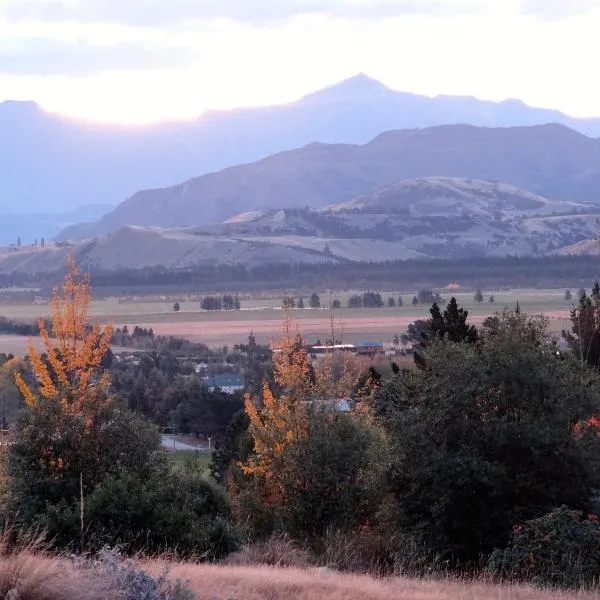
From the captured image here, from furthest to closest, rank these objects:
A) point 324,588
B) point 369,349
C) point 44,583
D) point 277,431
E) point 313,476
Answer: point 369,349 → point 277,431 → point 313,476 → point 324,588 → point 44,583

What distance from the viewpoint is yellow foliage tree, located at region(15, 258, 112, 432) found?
53.5 feet

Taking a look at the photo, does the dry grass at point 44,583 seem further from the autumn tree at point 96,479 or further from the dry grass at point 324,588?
the autumn tree at point 96,479

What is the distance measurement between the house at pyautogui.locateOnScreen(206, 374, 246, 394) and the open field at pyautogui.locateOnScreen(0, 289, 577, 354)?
9.31 meters

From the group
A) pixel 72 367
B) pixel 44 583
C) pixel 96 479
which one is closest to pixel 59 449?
pixel 96 479

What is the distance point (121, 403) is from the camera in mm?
17219

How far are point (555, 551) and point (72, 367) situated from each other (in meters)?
12.5

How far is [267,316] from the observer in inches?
4161

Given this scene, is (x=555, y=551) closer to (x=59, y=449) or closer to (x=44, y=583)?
(x=44, y=583)

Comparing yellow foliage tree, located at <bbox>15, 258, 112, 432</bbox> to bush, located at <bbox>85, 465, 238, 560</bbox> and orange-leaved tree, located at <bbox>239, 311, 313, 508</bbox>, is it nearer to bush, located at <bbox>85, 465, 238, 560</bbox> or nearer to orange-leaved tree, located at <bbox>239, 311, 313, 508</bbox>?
bush, located at <bbox>85, 465, 238, 560</bbox>

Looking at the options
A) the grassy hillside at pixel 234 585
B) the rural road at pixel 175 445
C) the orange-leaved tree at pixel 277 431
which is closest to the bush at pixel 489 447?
the orange-leaved tree at pixel 277 431

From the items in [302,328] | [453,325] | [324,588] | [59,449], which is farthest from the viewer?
[302,328]

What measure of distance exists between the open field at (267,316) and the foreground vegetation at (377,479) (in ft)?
177

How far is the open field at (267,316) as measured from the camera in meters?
85.1

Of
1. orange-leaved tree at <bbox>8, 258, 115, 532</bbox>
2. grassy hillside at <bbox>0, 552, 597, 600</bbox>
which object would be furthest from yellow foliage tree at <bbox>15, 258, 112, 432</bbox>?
grassy hillside at <bbox>0, 552, 597, 600</bbox>
